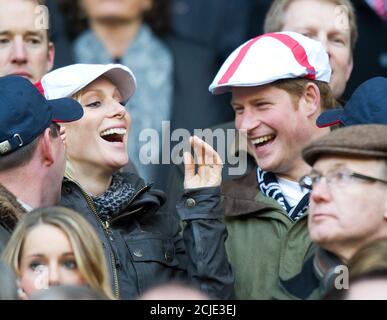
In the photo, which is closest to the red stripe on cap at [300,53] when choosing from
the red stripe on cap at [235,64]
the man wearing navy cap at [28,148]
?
the red stripe on cap at [235,64]

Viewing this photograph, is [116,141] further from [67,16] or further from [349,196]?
[67,16]

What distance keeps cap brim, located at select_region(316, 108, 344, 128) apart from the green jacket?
0.36 m

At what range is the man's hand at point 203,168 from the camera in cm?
518

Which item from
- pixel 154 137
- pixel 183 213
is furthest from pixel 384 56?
pixel 183 213

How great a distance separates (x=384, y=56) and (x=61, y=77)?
2.35 metres

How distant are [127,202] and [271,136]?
0.67m

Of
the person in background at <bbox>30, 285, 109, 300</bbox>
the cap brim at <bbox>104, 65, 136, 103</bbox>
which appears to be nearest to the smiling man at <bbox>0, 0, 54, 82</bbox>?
the cap brim at <bbox>104, 65, 136, 103</bbox>

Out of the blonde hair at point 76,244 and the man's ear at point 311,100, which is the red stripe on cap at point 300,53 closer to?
the man's ear at point 311,100

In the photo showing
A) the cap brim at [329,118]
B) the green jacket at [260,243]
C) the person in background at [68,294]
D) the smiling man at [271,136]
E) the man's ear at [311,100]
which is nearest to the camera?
the person in background at [68,294]

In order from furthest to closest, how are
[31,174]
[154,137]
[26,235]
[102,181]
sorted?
[154,137] < [102,181] < [31,174] < [26,235]

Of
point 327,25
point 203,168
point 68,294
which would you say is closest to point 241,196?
point 203,168

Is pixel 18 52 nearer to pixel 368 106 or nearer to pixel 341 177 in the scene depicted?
pixel 368 106

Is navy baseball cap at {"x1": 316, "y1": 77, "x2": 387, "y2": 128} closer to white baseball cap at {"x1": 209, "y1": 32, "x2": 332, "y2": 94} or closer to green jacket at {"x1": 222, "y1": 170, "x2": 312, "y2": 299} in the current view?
white baseball cap at {"x1": 209, "y1": 32, "x2": 332, "y2": 94}

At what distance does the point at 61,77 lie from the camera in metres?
5.56
